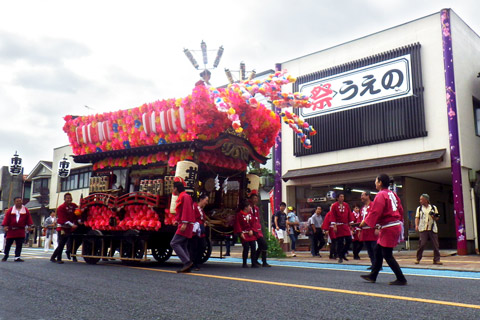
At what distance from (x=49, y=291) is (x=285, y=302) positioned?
3.17m

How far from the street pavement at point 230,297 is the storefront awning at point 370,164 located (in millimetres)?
9012

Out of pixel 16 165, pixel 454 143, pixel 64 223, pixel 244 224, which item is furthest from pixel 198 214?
pixel 16 165

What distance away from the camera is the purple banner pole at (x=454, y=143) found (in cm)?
1574

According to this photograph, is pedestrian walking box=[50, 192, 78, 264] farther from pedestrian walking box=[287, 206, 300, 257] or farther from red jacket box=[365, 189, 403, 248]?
red jacket box=[365, 189, 403, 248]

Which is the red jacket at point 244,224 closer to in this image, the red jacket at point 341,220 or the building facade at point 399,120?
the red jacket at point 341,220

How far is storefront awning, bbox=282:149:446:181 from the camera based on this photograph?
→ 52.9 ft

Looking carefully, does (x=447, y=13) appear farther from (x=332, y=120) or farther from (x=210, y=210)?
(x=210, y=210)

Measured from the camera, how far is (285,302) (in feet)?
17.0

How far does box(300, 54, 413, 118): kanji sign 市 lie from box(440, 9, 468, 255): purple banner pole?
4.35 ft

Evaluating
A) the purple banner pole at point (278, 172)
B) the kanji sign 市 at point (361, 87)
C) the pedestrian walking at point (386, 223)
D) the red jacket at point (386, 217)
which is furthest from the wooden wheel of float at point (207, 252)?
the purple banner pole at point (278, 172)

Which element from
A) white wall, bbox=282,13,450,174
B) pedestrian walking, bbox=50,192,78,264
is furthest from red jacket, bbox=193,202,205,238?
white wall, bbox=282,13,450,174

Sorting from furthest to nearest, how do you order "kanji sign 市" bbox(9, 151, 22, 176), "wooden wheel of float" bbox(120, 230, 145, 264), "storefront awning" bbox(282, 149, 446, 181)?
"kanji sign 市" bbox(9, 151, 22, 176) → "storefront awning" bbox(282, 149, 446, 181) → "wooden wheel of float" bbox(120, 230, 145, 264)

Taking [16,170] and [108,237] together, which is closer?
[108,237]

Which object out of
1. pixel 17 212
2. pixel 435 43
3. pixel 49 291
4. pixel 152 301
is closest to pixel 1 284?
pixel 49 291
